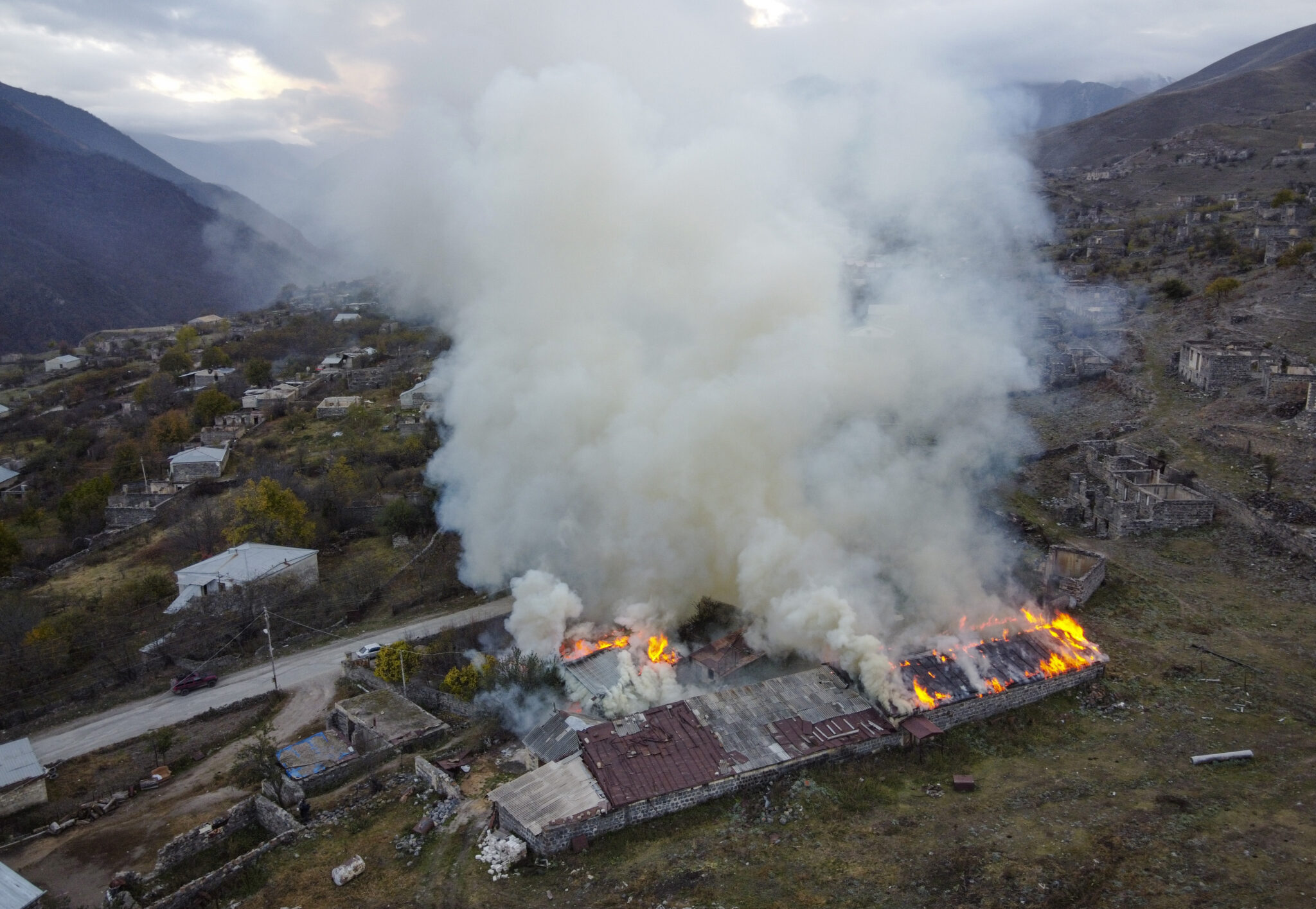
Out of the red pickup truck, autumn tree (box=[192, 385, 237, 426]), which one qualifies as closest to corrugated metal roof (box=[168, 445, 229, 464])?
autumn tree (box=[192, 385, 237, 426])

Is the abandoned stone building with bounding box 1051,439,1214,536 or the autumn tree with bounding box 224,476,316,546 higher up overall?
the autumn tree with bounding box 224,476,316,546

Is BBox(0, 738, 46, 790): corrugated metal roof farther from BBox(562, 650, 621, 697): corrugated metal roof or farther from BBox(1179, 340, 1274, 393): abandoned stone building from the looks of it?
BBox(1179, 340, 1274, 393): abandoned stone building

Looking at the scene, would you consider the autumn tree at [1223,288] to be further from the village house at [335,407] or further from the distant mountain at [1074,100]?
the distant mountain at [1074,100]

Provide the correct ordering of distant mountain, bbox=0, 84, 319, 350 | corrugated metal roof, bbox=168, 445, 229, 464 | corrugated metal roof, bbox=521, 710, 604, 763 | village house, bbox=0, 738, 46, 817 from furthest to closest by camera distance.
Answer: distant mountain, bbox=0, 84, 319, 350
corrugated metal roof, bbox=168, 445, 229, 464
village house, bbox=0, 738, 46, 817
corrugated metal roof, bbox=521, 710, 604, 763

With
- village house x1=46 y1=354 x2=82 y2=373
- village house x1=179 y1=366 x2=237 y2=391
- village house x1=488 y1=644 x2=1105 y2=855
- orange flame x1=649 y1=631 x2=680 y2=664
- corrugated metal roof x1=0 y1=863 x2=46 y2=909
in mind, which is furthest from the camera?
village house x1=46 y1=354 x2=82 y2=373

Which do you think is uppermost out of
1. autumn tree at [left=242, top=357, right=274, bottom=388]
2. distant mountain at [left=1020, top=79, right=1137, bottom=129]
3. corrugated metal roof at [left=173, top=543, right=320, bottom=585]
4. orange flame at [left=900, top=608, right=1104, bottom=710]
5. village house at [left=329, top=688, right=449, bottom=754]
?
distant mountain at [left=1020, top=79, right=1137, bottom=129]

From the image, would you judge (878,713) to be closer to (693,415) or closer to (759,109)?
(693,415)

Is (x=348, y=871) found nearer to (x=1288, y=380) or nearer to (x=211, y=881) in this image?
(x=211, y=881)

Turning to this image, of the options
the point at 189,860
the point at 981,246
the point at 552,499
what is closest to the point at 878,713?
the point at 552,499
